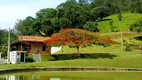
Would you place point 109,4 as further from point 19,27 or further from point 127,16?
point 19,27

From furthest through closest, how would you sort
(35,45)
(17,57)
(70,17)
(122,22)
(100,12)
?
(100,12) < (122,22) < (70,17) < (35,45) < (17,57)

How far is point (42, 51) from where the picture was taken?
201 feet

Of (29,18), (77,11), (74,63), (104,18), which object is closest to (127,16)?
(104,18)

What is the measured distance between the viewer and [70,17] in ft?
325

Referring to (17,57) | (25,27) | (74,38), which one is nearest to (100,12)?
(25,27)

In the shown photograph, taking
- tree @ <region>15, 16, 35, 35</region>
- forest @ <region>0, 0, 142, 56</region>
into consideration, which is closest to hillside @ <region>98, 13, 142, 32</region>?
forest @ <region>0, 0, 142, 56</region>

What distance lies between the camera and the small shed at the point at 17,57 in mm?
45959

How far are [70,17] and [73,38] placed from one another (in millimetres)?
47046

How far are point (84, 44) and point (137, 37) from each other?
79.9 ft

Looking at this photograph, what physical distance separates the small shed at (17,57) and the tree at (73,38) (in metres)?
7.86

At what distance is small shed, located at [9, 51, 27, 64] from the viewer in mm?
45959

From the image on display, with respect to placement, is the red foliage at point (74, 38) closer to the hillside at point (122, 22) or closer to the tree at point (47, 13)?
the hillside at point (122, 22)

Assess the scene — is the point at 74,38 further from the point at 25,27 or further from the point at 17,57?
the point at 25,27

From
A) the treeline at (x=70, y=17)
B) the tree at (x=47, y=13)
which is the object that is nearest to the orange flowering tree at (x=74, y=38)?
the treeline at (x=70, y=17)
